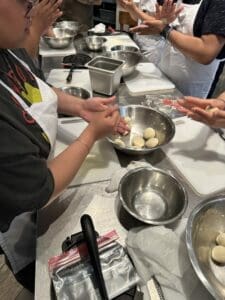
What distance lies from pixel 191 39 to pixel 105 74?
42 centimetres

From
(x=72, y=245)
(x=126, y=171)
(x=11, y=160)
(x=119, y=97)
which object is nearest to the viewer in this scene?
(x=11, y=160)

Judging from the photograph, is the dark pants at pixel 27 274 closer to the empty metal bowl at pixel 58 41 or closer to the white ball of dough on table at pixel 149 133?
the white ball of dough on table at pixel 149 133

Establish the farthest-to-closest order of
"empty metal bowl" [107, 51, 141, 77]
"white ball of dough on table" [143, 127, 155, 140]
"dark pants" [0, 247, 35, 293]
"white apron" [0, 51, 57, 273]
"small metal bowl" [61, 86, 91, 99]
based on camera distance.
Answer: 1. "empty metal bowl" [107, 51, 141, 77]
2. "small metal bowl" [61, 86, 91, 99]
3. "white ball of dough on table" [143, 127, 155, 140]
4. "dark pants" [0, 247, 35, 293]
5. "white apron" [0, 51, 57, 273]

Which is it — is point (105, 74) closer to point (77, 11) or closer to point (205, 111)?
point (205, 111)

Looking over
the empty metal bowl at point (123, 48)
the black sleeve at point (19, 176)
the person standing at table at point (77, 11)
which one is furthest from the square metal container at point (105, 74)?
the person standing at table at point (77, 11)

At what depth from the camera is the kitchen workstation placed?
578mm

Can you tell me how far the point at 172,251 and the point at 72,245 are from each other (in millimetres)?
228

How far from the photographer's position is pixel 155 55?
5.79 feet

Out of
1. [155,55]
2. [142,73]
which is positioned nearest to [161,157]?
[142,73]

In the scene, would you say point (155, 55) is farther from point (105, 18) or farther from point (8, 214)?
point (105, 18)

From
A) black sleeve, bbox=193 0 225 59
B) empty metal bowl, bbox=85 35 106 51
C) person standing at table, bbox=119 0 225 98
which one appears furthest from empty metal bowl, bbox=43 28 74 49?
black sleeve, bbox=193 0 225 59

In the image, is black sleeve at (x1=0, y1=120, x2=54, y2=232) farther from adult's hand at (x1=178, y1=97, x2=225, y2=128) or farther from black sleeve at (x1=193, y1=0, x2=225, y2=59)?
black sleeve at (x1=193, y1=0, x2=225, y2=59)

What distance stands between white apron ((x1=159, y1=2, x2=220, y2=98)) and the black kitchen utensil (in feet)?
3.50

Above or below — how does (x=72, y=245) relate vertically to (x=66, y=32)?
below
